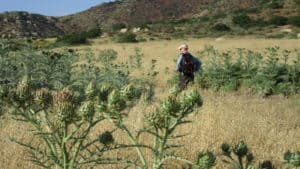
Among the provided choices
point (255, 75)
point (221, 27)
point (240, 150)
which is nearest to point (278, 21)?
point (221, 27)

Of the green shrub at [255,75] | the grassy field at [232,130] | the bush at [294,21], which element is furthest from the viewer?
the bush at [294,21]

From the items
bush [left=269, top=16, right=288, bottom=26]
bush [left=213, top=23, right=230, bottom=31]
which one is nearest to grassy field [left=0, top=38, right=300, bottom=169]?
bush [left=213, top=23, right=230, bottom=31]

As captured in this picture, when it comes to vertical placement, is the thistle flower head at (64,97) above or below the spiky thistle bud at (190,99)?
above

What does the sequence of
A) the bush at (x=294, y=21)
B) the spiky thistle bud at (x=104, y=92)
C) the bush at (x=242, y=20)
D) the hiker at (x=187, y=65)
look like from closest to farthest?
the spiky thistle bud at (x=104, y=92) → the hiker at (x=187, y=65) → the bush at (x=294, y=21) → the bush at (x=242, y=20)

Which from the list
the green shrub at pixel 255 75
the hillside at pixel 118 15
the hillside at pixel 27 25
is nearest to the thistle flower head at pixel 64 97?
the green shrub at pixel 255 75

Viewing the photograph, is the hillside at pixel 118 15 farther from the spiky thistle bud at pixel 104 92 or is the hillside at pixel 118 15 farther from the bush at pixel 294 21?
the spiky thistle bud at pixel 104 92

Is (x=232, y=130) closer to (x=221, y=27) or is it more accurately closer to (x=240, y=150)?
(x=240, y=150)

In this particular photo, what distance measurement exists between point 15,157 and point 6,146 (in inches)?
18.5

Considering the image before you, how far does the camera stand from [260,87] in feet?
43.3

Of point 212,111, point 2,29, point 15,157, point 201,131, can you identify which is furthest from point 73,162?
point 2,29

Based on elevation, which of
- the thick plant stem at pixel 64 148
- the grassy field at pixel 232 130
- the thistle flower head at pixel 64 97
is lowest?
the grassy field at pixel 232 130

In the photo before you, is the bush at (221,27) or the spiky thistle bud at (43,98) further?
the bush at (221,27)

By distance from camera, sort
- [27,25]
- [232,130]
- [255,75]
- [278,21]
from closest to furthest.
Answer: [232,130], [255,75], [278,21], [27,25]

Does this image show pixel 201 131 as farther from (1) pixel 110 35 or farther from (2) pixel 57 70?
(1) pixel 110 35
